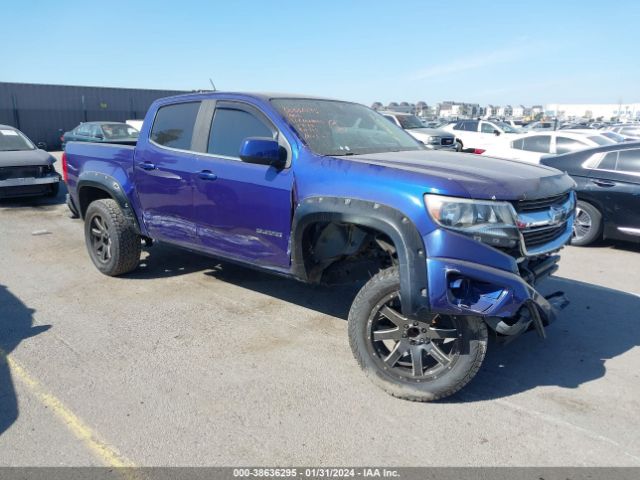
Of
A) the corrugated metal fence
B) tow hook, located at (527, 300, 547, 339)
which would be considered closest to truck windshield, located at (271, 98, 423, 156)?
tow hook, located at (527, 300, 547, 339)

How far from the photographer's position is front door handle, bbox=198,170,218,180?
4.34 metres

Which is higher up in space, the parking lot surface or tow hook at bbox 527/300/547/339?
tow hook at bbox 527/300/547/339

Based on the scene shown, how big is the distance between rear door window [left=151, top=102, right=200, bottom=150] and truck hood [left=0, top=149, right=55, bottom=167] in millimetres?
6300

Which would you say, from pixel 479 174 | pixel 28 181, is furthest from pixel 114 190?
pixel 28 181

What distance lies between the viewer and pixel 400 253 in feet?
10.3

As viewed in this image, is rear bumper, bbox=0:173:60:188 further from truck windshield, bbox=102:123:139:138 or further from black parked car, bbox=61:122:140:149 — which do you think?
truck windshield, bbox=102:123:139:138

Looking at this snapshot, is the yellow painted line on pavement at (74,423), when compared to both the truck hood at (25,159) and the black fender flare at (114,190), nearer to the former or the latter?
the black fender flare at (114,190)

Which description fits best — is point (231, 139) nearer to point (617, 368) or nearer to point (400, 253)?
point (400, 253)

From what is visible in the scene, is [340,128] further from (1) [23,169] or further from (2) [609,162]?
(1) [23,169]

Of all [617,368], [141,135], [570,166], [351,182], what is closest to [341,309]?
[351,182]

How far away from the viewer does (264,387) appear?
11.3ft

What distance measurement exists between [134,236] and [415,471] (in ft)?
13.0

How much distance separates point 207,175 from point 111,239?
1.74 metres

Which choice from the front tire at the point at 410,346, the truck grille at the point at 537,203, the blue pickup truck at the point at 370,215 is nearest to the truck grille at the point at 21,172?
the blue pickup truck at the point at 370,215
